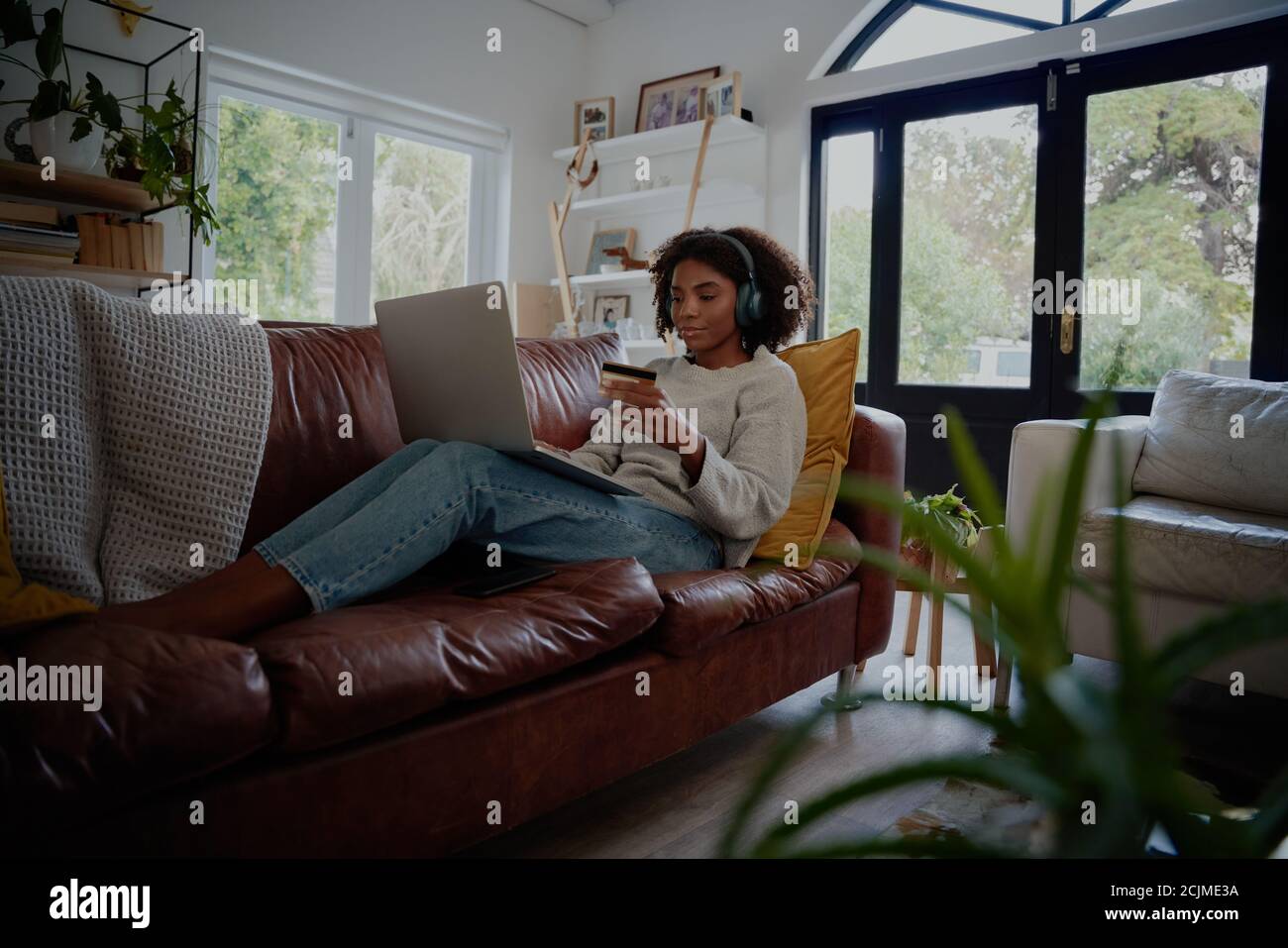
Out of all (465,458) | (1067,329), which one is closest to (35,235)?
(465,458)

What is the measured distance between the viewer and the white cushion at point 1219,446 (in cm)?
215

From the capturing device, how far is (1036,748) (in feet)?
1.16

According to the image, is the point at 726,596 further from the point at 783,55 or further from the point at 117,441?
the point at 783,55

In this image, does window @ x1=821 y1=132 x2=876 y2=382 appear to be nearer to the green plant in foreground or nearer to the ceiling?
the ceiling

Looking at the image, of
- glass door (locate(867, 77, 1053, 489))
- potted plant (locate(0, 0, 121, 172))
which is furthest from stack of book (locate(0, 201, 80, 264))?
glass door (locate(867, 77, 1053, 489))

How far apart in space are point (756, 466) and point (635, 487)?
254 mm

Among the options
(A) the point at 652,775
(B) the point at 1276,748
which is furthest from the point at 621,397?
(B) the point at 1276,748

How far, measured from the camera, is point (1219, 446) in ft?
7.32

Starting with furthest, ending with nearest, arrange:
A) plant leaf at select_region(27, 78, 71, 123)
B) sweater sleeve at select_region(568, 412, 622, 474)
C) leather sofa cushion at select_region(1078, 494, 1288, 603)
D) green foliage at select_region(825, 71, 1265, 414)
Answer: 1. green foliage at select_region(825, 71, 1265, 414)
2. plant leaf at select_region(27, 78, 71, 123)
3. sweater sleeve at select_region(568, 412, 622, 474)
4. leather sofa cushion at select_region(1078, 494, 1288, 603)

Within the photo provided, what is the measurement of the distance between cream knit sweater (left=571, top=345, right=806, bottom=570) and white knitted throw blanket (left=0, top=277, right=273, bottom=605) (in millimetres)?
705

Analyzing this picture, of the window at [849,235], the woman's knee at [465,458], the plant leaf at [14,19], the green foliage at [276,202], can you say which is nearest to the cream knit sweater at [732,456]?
the woman's knee at [465,458]

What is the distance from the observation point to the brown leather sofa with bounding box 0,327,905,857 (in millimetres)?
865

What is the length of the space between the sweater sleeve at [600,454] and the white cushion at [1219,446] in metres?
1.49

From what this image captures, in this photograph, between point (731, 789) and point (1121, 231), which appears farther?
point (1121, 231)
